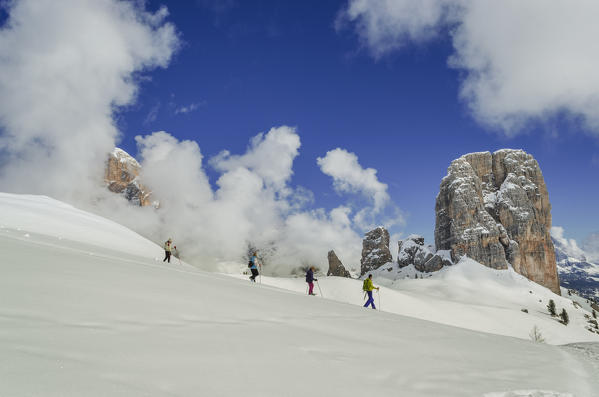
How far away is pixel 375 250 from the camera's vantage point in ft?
503

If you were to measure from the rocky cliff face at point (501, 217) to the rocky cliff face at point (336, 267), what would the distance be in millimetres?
52370

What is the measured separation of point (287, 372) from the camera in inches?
124

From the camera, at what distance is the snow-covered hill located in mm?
2396

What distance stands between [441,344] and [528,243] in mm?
136665

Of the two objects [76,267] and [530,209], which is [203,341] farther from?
[530,209]

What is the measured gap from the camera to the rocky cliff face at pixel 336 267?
159875 millimetres

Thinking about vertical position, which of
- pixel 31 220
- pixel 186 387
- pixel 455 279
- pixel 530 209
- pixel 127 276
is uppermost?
pixel 530 209

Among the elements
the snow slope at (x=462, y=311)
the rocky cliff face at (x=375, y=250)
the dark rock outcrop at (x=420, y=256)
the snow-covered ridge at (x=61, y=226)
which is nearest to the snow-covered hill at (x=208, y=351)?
the snow-covered ridge at (x=61, y=226)

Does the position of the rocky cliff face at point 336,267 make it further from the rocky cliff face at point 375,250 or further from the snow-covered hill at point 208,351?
the snow-covered hill at point 208,351

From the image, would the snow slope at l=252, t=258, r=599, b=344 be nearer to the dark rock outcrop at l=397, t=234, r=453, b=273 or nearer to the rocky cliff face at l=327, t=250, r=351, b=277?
the dark rock outcrop at l=397, t=234, r=453, b=273

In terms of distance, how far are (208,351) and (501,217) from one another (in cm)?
13873

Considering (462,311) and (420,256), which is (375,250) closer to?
(420,256)

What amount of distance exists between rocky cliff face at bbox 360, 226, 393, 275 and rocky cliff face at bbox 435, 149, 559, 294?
33249 millimetres

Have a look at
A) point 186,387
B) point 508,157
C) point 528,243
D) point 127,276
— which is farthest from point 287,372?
point 508,157
